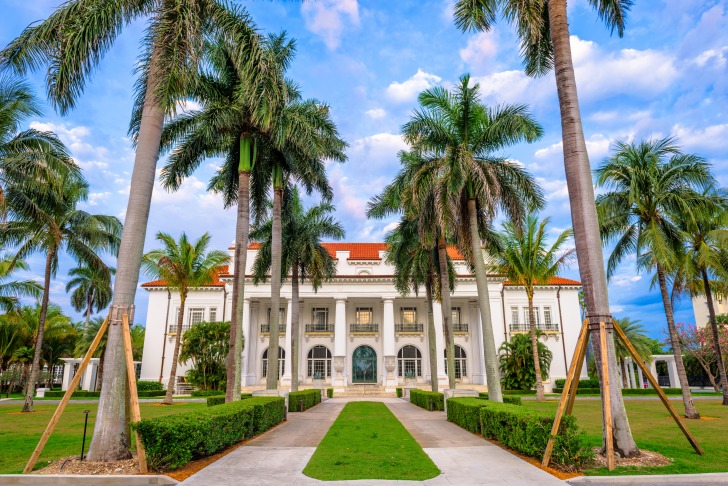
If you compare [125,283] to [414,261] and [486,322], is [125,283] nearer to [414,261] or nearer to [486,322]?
[486,322]

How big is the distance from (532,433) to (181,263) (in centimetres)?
2109

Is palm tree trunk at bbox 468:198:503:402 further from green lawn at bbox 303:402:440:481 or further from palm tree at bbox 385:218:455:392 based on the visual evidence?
palm tree at bbox 385:218:455:392

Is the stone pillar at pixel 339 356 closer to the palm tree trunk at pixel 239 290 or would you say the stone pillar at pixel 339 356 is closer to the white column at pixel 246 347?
the white column at pixel 246 347

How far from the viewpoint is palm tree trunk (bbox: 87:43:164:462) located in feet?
25.8

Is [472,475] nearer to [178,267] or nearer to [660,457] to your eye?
[660,457]

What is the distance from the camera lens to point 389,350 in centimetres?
3634

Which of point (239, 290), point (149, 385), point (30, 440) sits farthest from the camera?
point (149, 385)

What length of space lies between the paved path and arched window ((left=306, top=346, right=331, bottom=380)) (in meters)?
27.9

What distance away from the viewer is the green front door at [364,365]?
39.9 m

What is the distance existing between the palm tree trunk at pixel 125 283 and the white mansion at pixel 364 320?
96.5 ft

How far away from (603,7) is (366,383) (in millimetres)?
33776

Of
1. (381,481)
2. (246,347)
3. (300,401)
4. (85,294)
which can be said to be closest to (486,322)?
(381,481)

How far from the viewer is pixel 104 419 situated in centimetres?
793

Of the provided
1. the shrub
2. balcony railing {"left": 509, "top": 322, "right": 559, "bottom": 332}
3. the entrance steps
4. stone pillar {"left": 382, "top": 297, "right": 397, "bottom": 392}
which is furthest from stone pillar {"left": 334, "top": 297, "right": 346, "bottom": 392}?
balcony railing {"left": 509, "top": 322, "right": 559, "bottom": 332}
